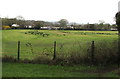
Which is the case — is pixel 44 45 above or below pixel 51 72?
above

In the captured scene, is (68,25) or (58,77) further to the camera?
(68,25)

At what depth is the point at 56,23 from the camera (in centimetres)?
12962

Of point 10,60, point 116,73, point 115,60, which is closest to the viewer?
point 116,73

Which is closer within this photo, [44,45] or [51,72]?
[51,72]

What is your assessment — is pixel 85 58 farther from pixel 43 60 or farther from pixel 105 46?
pixel 43 60

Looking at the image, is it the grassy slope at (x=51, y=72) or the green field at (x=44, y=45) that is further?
the green field at (x=44, y=45)

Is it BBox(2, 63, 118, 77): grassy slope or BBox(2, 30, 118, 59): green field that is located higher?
BBox(2, 30, 118, 59): green field

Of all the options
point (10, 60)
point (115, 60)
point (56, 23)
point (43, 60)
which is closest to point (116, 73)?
point (115, 60)

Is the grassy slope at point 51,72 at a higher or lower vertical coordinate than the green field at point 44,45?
lower

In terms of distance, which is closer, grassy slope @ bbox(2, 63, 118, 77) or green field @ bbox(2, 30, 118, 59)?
grassy slope @ bbox(2, 63, 118, 77)

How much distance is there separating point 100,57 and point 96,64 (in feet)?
1.67

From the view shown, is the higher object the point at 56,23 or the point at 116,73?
the point at 56,23

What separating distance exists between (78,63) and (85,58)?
57 cm

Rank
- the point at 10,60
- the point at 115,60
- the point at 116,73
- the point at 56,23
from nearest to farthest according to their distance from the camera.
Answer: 1. the point at 116,73
2. the point at 115,60
3. the point at 10,60
4. the point at 56,23
